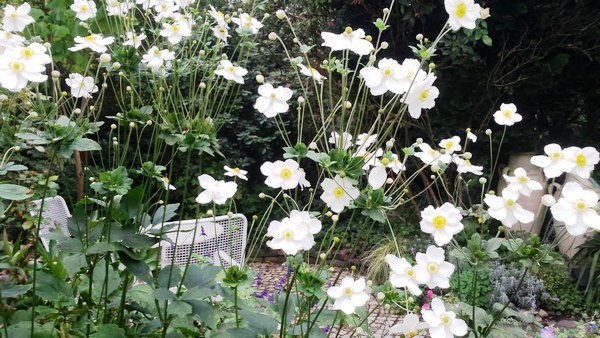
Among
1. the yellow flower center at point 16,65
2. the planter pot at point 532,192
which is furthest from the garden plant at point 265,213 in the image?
the planter pot at point 532,192

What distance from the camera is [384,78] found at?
3.51 ft

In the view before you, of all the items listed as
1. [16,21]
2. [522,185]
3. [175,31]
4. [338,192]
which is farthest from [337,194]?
[16,21]

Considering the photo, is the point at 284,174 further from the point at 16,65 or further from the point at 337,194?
the point at 16,65

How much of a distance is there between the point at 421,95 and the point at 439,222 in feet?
0.78

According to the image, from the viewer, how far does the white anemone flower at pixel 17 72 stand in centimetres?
99

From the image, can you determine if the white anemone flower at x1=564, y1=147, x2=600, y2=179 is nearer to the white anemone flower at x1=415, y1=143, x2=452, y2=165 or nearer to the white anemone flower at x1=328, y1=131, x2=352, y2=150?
the white anemone flower at x1=415, y1=143, x2=452, y2=165

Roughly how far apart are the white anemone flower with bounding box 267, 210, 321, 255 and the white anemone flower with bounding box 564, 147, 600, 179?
1.58 feet

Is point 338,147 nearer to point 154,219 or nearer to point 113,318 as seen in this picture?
point 154,219

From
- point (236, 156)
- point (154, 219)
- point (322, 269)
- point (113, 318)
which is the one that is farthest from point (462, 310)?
point (236, 156)

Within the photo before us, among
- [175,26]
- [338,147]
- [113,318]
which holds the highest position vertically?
[175,26]

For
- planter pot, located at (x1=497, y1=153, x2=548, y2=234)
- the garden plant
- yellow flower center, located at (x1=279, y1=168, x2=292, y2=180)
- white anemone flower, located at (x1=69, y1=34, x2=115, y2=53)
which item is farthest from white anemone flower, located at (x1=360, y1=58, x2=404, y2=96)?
planter pot, located at (x1=497, y1=153, x2=548, y2=234)

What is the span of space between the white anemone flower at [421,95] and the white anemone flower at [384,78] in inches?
1.2

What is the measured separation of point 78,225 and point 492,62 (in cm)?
393

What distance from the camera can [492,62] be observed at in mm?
4500
